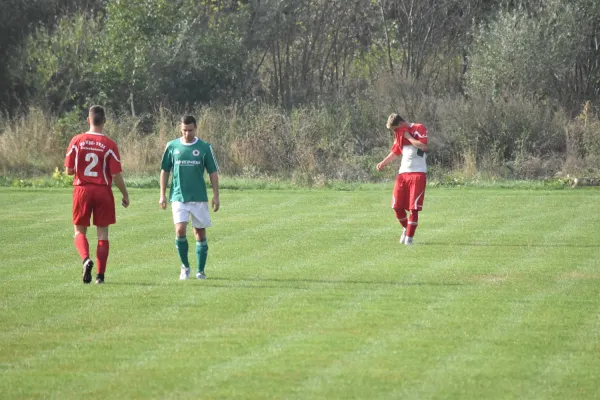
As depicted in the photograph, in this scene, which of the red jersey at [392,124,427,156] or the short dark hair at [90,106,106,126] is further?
the red jersey at [392,124,427,156]

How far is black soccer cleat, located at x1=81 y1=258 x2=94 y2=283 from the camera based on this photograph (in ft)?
41.7

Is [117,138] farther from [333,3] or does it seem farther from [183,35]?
[333,3]

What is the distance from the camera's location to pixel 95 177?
13031mm

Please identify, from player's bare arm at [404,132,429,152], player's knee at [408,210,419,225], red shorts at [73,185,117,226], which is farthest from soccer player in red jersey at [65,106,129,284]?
player's bare arm at [404,132,429,152]

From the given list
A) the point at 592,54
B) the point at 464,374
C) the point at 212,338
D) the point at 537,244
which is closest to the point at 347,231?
the point at 537,244

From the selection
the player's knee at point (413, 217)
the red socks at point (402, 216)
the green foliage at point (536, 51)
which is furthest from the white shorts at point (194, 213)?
the green foliage at point (536, 51)

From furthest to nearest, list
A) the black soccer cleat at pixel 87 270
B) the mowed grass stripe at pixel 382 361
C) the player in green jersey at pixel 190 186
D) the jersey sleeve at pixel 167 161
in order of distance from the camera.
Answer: the jersey sleeve at pixel 167 161 < the player in green jersey at pixel 190 186 < the black soccer cleat at pixel 87 270 < the mowed grass stripe at pixel 382 361

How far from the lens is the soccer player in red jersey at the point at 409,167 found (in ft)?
56.8

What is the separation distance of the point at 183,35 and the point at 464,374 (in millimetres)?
31621

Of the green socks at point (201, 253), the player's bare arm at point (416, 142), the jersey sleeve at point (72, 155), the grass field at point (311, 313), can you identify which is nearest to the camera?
the grass field at point (311, 313)

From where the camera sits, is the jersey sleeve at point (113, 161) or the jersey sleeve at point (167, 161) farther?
the jersey sleeve at point (167, 161)

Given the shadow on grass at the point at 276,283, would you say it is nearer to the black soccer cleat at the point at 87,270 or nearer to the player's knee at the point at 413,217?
the black soccer cleat at the point at 87,270

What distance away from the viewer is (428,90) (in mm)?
39688

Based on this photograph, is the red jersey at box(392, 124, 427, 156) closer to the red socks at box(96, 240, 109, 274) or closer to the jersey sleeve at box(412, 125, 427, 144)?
the jersey sleeve at box(412, 125, 427, 144)
